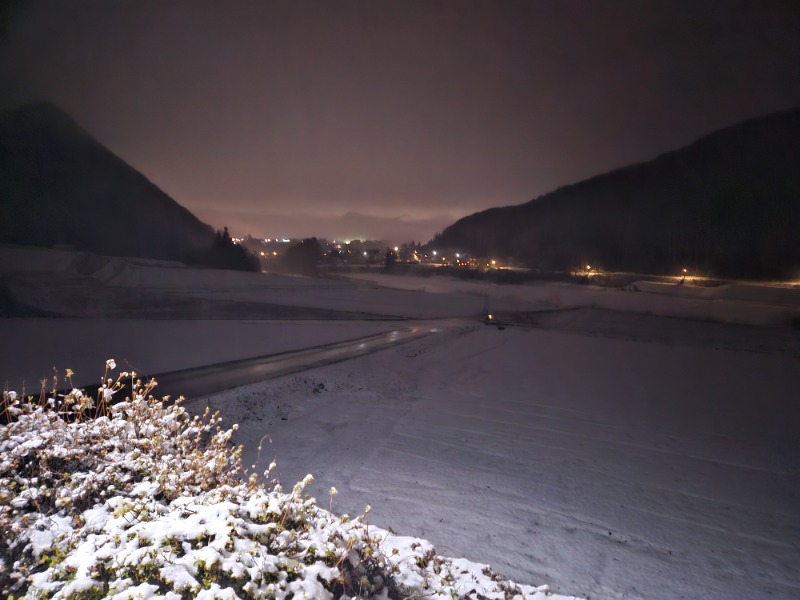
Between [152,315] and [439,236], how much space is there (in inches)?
5586

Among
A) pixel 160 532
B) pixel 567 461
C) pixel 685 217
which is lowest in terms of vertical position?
pixel 567 461

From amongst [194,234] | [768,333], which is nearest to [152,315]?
[768,333]

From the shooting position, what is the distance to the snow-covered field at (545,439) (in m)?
6.52

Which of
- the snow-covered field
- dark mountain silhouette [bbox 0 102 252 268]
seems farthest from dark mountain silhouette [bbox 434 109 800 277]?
dark mountain silhouette [bbox 0 102 252 268]

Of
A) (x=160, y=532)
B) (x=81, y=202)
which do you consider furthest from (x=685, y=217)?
(x=160, y=532)

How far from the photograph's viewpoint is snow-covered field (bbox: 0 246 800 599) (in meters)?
6.52

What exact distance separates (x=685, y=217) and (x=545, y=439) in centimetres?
8986

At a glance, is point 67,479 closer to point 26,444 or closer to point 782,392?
point 26,444

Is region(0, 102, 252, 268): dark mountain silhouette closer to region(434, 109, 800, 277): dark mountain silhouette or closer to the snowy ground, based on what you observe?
the snowy ground

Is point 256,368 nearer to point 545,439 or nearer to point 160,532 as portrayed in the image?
point 545,439

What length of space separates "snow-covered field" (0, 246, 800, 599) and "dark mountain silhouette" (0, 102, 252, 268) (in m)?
33.3

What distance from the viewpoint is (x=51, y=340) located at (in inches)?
779

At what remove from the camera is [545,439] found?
1089 cm

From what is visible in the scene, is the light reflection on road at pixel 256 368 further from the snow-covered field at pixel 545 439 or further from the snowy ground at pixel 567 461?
the snowy ground at pixel 567 461
